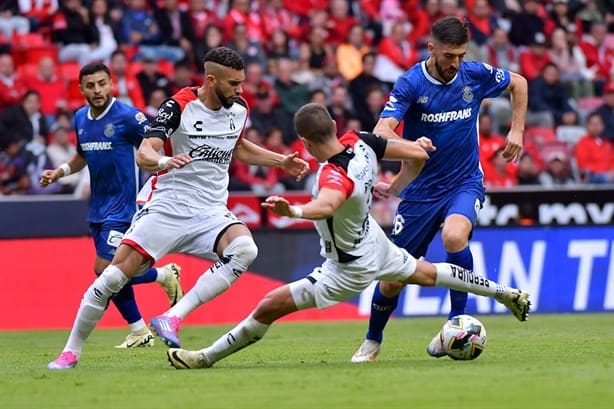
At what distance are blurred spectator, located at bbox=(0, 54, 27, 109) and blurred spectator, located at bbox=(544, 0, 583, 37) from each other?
36.3 ft

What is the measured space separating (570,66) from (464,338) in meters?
16.2

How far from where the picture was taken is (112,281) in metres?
10.3

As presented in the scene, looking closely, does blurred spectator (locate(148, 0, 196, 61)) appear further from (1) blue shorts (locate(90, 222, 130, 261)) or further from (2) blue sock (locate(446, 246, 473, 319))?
(2) blue sock (locate(446, 246, 473, 319))

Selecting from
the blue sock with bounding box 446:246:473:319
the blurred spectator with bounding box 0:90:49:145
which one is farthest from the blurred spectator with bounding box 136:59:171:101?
the blue sock with bounding box 446:246:473:319

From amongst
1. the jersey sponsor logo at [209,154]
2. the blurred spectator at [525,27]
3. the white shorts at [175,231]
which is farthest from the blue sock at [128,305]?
the blurred spectator at [525,27]

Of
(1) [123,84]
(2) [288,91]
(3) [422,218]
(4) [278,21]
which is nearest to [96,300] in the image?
(3) [422,218]

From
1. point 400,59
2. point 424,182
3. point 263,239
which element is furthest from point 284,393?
point 400,59

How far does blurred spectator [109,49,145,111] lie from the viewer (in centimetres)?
2078

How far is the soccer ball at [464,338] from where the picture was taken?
10.1m

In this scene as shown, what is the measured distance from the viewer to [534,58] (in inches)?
986

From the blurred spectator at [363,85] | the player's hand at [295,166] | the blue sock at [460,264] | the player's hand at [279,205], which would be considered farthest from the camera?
the blurred spectator at [363,85]

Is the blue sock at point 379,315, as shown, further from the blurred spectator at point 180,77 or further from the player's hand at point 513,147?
the blurred spectator at point 180,77

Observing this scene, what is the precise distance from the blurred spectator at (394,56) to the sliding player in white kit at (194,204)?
1298cm

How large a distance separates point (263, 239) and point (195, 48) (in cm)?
590
